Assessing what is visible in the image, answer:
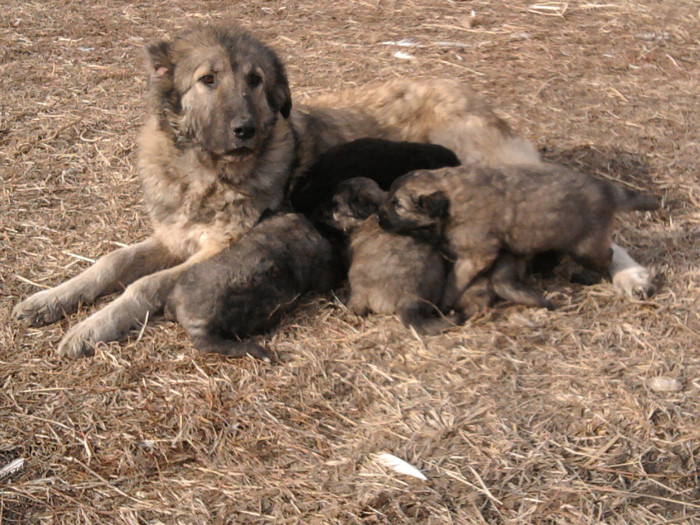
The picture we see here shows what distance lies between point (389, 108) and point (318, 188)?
1.14 meters

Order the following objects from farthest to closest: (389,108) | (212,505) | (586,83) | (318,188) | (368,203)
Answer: (586,83)
(389,108)
(318,188)
(368,203)
(212,505)

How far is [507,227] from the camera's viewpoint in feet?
13.5

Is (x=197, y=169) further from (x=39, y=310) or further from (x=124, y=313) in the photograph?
(x=39, y=310)

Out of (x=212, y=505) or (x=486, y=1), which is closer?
(x=212, y=505)

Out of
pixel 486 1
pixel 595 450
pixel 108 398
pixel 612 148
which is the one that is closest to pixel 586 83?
pixel 612 148

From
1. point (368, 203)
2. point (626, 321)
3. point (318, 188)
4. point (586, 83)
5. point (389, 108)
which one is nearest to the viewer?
point (626, 321)

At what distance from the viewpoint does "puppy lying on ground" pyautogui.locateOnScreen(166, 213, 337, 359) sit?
3.93 m

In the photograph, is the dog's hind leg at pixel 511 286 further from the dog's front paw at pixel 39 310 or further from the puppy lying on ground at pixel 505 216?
the dog's front paw at pixel 39 310

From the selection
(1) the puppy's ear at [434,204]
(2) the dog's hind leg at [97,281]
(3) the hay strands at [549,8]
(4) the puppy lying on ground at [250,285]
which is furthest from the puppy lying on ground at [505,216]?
(3) the hay strands at [549,8]

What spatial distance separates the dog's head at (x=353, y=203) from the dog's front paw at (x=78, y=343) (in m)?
1.53

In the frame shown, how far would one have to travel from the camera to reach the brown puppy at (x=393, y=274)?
4047 millimetres

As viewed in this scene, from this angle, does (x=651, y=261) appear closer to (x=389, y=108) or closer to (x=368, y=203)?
(x=368, y=203)

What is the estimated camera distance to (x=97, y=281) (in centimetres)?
455

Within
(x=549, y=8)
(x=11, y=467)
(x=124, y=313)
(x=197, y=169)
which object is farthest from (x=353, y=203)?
(x=549, y=8)
